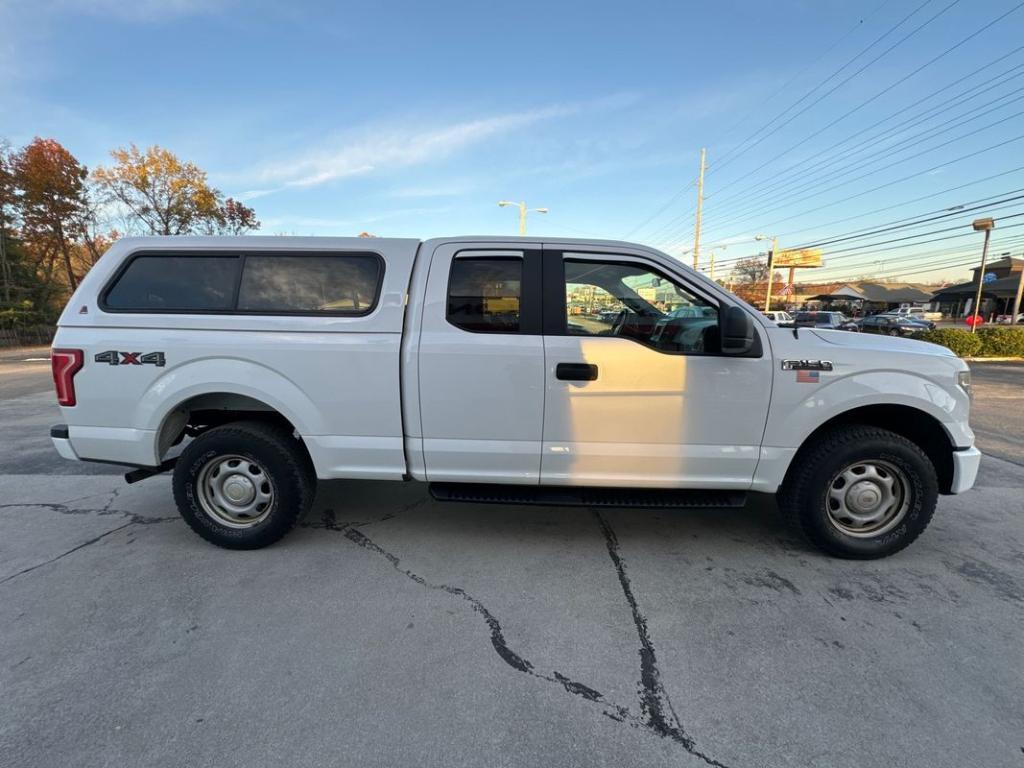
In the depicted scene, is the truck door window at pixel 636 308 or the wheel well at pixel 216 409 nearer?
the truck door window at pixel 636 308

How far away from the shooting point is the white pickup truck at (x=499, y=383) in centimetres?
306

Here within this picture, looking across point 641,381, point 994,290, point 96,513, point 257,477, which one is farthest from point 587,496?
point 994,290

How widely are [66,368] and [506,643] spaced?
327 centimetres

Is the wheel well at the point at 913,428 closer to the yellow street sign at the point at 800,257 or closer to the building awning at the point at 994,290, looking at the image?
the building awning at the point at 994,290

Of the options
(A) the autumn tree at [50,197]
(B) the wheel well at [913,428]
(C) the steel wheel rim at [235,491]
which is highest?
(A) the autumn tree at [50,197]

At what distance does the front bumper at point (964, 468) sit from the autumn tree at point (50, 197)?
3239cm

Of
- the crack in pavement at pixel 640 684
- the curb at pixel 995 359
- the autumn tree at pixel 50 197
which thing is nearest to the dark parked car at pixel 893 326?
the curb at pixel 995 359

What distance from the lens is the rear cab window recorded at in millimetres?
3221

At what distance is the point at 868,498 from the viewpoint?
3.23m

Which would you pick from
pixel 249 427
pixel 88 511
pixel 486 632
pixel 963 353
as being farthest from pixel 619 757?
pixel 963 353

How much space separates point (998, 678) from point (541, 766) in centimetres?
216

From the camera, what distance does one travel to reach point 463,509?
13.5 ft

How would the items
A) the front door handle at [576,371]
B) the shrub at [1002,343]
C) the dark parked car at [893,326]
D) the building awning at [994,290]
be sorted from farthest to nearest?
the building awning at [994,290]
the dark parked car at [893,326]
the shrub at [1002,343]
the front door handle at [576,371]

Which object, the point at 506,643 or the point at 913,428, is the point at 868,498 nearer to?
the point at 913,428
